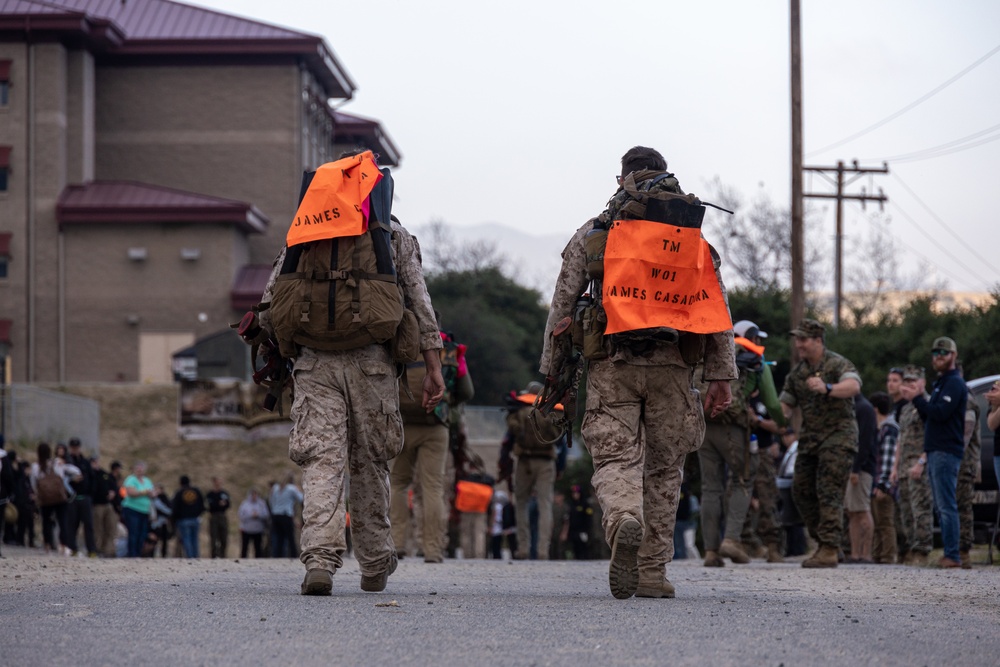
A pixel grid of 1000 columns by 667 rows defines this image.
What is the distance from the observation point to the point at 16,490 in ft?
76.1

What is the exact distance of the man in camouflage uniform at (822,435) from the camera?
12477 mm

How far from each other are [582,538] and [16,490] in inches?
373

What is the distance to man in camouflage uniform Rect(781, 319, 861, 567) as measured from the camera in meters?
12.5

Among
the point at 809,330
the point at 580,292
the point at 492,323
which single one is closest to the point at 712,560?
the point at 809,330

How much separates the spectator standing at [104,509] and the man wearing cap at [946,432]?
16.8 m

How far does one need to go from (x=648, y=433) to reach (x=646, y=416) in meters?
0.09

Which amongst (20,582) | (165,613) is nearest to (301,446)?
(165,613)

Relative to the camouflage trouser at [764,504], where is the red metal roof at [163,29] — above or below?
above

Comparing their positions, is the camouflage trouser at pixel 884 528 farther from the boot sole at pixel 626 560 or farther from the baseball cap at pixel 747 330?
the boot sole at pixel 626 560

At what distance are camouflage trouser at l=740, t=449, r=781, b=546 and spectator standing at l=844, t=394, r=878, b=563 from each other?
721 mm

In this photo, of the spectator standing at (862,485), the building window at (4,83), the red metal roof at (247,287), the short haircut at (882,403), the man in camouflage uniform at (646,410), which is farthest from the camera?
the red metal roof at (247,287)

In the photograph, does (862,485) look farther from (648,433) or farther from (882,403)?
(648,433)

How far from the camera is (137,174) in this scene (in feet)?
183

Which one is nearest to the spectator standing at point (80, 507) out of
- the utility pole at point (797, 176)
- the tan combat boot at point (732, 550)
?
the utility pole at point (797, 176)
